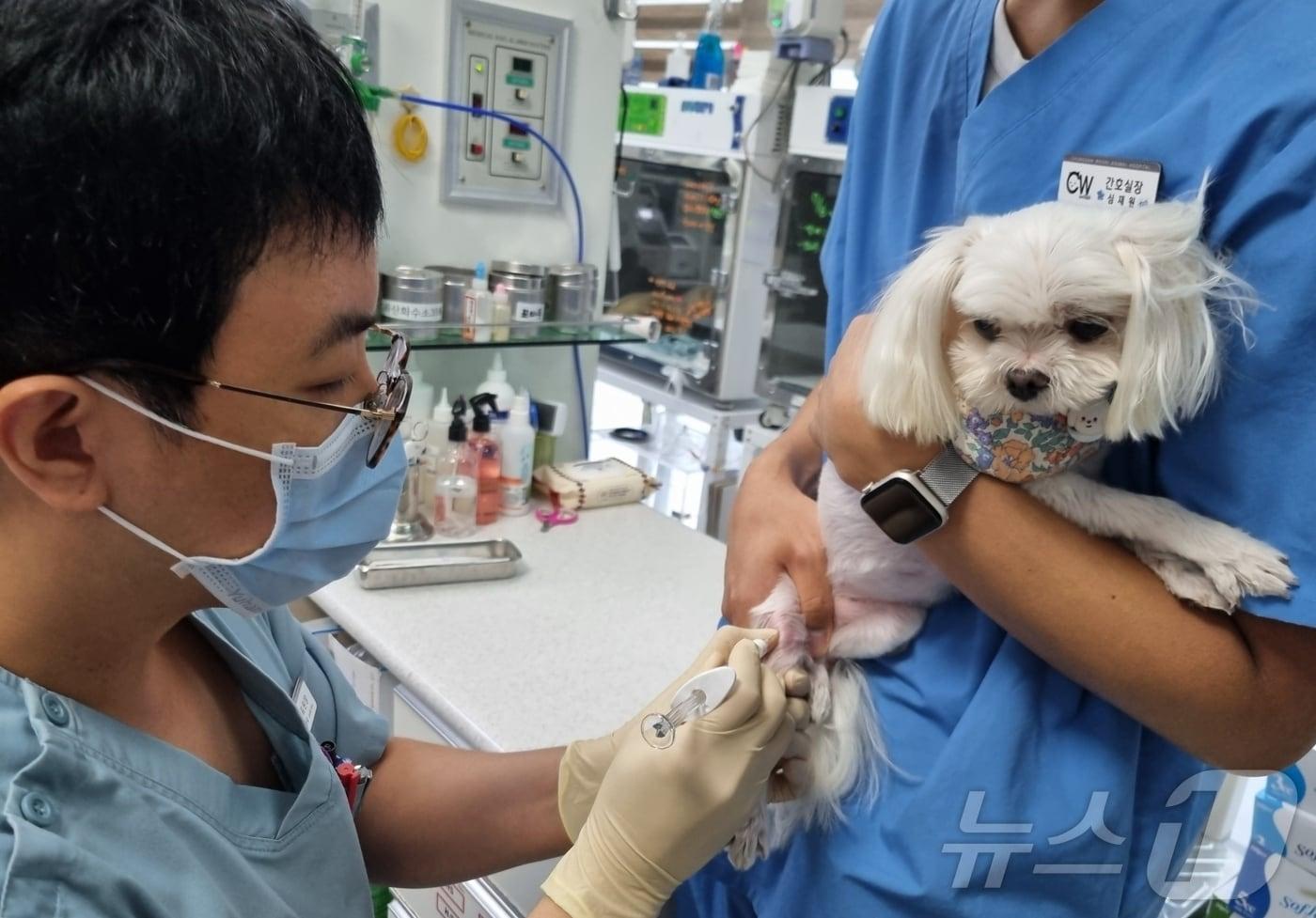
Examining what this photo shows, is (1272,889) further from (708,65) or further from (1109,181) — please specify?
(708,65)

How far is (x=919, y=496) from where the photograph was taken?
75 centimetres

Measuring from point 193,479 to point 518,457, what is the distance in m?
1.17

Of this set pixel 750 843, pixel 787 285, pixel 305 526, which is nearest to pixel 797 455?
pixel 750 843

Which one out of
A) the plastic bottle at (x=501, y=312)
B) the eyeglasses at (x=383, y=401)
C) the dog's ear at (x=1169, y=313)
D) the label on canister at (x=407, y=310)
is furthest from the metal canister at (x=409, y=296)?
the dog's ear at (x=1169, y=313)

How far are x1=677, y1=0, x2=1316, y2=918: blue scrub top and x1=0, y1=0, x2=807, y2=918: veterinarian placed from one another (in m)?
0.15

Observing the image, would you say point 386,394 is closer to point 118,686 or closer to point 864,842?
point 118,686

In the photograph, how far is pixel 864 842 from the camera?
2.70 ft

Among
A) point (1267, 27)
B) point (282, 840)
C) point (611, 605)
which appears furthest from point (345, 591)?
point (1267, 27)

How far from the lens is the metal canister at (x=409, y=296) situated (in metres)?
1.73

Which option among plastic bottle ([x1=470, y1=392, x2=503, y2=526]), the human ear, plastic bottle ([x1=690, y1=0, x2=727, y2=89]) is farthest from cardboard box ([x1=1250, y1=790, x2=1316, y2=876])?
plastic bottle ([x1=690, y1=0, x2=727, y2=89])

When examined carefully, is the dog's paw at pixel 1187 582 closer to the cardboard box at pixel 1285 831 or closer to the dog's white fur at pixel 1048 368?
the dog's white fur at pixel 1048 368

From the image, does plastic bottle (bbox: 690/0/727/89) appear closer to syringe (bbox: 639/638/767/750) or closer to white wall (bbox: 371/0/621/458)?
white wall (bbox: 371/0/621/458)

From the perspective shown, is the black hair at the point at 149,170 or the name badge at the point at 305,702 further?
the name badge at the point at 305,702

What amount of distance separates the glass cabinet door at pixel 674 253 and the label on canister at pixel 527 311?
1.25 metres
